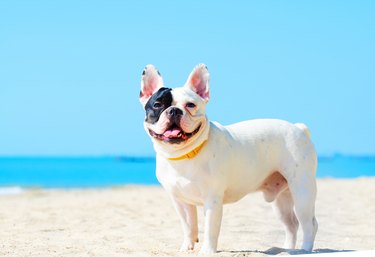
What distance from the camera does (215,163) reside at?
483 centimetres

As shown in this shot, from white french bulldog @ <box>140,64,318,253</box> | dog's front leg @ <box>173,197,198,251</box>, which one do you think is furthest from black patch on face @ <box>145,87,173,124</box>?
dog's front leg @ <box>173,197,198,251</box>

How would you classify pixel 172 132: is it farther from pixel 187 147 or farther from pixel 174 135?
pixel 187 147

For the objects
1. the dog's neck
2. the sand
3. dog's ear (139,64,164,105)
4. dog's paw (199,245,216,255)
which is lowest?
the sand

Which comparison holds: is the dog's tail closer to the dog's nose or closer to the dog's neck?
the dog's neck

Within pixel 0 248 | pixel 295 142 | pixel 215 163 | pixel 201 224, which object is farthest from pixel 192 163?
pixel 201 224

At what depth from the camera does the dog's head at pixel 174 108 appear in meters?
4.64

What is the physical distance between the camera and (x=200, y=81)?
4961 millimetres

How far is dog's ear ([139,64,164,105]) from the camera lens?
497cm

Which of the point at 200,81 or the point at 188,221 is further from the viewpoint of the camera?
the point at 188,221

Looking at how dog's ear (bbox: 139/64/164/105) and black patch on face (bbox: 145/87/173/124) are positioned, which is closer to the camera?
black patch on face (bbox: 145/87/173/124)

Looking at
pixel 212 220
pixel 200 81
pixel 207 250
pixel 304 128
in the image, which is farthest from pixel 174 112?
pixel 304 128

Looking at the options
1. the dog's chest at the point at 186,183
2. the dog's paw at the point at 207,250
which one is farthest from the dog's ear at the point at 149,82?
the dog's paw at the point at 207,250

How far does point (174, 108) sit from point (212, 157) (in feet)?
1.63

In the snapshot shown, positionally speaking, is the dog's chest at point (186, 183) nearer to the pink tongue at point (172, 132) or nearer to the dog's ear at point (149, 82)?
the pink tongue at point (172, 132)
